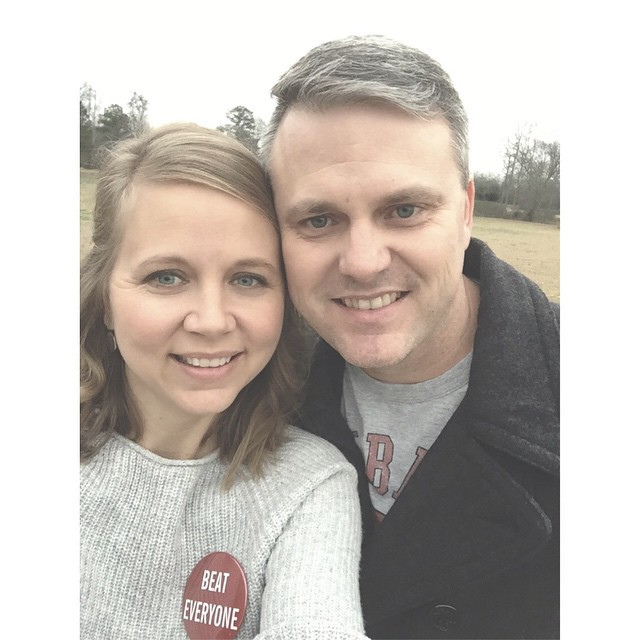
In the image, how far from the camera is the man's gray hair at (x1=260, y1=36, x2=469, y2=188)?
3.48 ft

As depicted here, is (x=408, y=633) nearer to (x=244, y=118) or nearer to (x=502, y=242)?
(x=502, y=242)

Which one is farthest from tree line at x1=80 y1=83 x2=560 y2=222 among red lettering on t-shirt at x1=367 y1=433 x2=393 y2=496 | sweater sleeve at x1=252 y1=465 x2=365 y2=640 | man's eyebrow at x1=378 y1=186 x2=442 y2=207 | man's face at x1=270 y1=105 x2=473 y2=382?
sweater sleeve at x1=252 y1=465 x2=365 y2=640

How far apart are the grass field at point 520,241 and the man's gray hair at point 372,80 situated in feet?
0.80

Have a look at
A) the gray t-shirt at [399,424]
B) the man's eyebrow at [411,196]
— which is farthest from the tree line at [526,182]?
the gray t-shirt at [399,424]

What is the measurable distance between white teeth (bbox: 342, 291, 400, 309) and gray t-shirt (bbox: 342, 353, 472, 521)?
241mm

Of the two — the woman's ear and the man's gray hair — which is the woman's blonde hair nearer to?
the woman's ear

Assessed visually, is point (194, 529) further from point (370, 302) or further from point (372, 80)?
point (372, 80)

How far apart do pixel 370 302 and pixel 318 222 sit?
19 cm

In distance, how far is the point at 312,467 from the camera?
1.15m

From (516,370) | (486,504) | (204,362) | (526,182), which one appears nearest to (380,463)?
(486,504)

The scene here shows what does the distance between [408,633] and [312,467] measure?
0.47 meters

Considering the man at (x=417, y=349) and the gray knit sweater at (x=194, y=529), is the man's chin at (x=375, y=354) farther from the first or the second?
the gray knit sweater at (x=194, y=529)

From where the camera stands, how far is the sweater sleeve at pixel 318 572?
3.06 feet

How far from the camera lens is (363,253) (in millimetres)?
1054
